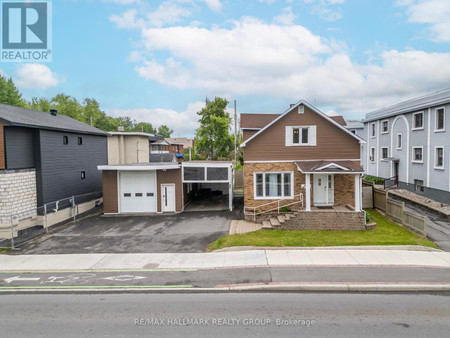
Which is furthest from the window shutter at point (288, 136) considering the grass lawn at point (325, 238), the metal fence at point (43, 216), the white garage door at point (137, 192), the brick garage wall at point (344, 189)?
the metal fence at point (43, 216)

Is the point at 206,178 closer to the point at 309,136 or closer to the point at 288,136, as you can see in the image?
the point at 288,136

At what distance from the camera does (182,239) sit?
569 inches

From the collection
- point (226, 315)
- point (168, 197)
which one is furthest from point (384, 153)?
point (226, 315)

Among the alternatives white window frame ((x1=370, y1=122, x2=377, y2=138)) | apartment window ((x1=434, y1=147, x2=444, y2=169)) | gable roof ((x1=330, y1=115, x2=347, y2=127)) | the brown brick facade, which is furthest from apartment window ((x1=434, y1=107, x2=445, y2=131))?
white window frame ((x1=370, y1=122, x2=377, y2=138))

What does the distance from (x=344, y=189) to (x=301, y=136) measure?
168 inches

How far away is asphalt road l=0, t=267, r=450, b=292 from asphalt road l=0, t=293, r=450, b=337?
2.29 ft

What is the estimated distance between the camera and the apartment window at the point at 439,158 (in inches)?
861

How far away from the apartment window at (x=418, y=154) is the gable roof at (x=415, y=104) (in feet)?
11.0

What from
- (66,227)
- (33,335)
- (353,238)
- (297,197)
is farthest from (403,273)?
(66,227)

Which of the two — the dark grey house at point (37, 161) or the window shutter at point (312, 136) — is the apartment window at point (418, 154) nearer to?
the window shutter at point (312, 136)

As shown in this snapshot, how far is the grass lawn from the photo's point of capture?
42.4 feet

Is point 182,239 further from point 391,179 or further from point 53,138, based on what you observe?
point 391,179

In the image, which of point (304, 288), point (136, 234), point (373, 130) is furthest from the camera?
point (373, 130)

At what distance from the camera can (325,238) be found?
551 inches
